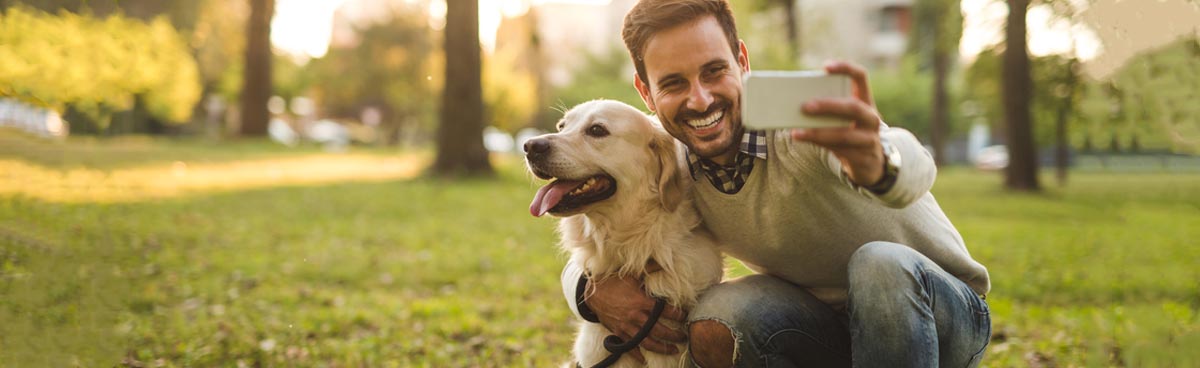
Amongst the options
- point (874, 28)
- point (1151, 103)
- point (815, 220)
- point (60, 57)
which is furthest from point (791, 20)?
point (874, 28)

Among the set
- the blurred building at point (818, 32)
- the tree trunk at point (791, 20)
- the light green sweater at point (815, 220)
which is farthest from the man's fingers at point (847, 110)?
the tree trunk at point (791, 20)

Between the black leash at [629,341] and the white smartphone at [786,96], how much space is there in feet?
3.54

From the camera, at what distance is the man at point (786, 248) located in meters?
2.27

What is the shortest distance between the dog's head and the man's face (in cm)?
28

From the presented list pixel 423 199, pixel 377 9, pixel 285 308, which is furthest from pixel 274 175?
pixel 377 9

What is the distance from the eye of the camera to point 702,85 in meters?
2.56

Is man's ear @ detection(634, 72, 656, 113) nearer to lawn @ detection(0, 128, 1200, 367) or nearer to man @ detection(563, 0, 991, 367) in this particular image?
man @ detection(563, 0, 991, 367)

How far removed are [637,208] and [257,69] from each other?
2416 cm

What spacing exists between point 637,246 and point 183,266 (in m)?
4.97

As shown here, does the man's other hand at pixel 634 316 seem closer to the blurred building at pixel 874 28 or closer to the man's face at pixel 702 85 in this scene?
the man's face at pixel 702 85

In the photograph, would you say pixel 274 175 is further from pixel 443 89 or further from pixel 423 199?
pixel 423 199

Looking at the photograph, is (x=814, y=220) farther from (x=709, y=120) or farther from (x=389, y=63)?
(x=389, y=63)

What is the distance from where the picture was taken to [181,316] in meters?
4.80

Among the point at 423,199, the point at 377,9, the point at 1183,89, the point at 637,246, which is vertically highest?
the point at 377,9
